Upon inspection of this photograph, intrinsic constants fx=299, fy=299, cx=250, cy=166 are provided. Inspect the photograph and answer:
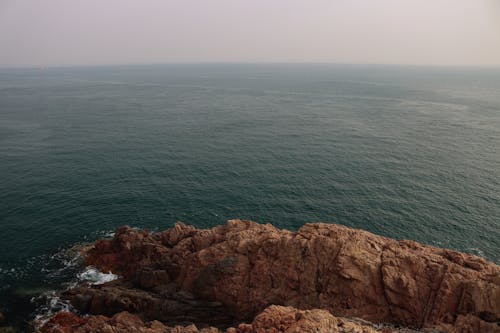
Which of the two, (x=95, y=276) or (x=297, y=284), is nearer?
(x=297, y=284)

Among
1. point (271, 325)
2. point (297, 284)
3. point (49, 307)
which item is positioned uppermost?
point (271, 325)

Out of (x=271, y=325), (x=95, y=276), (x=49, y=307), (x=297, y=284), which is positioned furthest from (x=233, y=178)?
(x=271, y=325)

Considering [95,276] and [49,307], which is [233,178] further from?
[49,307]

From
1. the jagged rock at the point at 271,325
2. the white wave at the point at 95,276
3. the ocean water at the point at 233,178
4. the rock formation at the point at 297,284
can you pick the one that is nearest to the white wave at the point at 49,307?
the rock formation at the point at 297,284

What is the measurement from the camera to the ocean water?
5691 centimetres

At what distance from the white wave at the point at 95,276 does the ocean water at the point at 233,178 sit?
2.34m

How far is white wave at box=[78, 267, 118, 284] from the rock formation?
7.19ft

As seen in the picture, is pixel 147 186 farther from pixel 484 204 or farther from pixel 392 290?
pixel 484 204

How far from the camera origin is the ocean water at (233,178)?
5691 centimetres

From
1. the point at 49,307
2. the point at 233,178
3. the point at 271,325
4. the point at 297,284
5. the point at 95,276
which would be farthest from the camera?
the point at 233,178

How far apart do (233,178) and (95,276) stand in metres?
40.6

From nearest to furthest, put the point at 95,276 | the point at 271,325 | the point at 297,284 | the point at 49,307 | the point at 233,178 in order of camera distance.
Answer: the point at 271,325 < the point at 297,284 < the point at 49,307 < the point at 95,276 < the point at 233,178

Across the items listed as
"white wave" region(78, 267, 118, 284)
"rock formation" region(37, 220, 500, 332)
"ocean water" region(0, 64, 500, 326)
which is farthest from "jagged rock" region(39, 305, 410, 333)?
"ocean water" region(0, 64, 500, 326)

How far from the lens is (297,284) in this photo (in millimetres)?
34500
